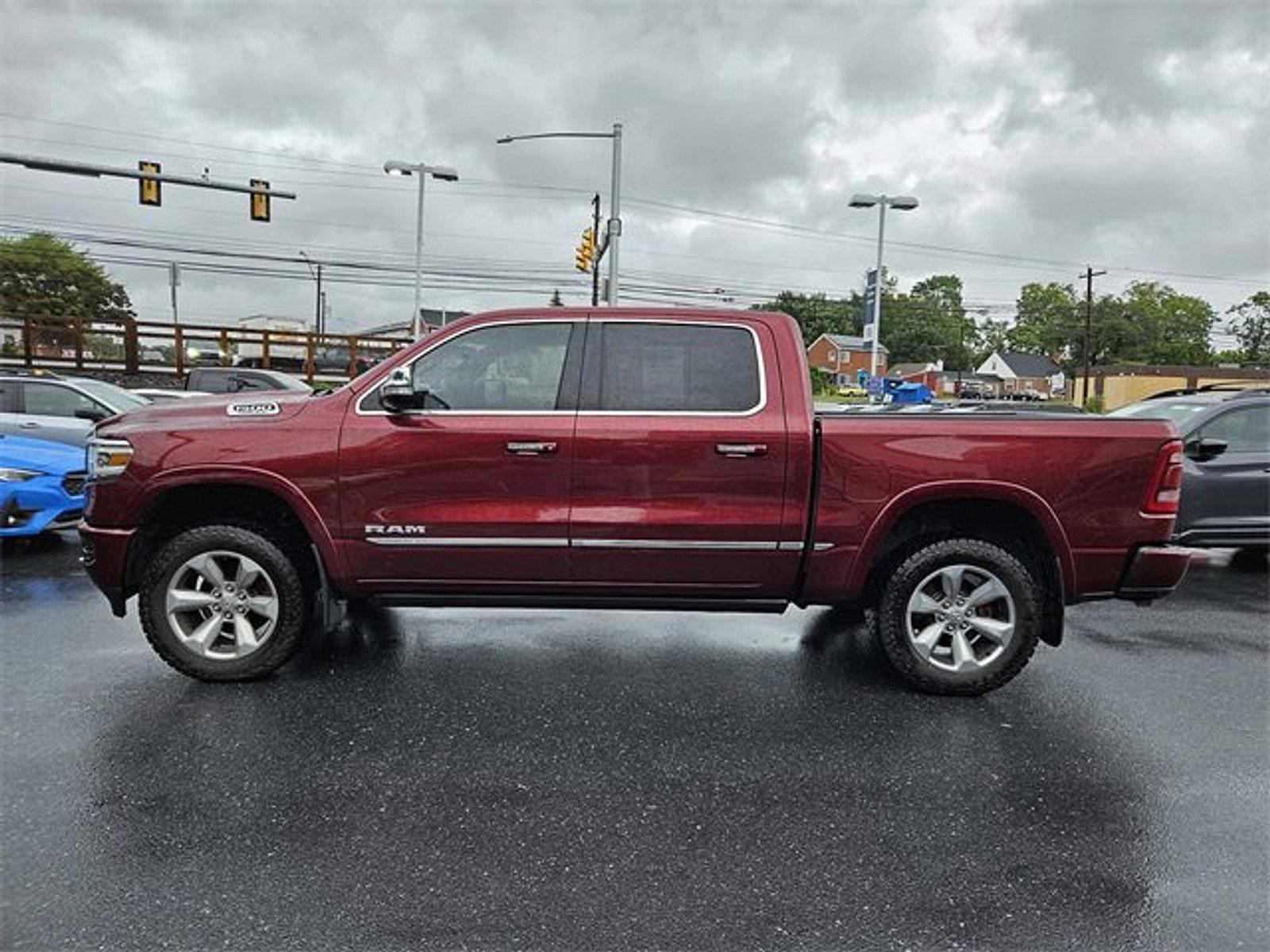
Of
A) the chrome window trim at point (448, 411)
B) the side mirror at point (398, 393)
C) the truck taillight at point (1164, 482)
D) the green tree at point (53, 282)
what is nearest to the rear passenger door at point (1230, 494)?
the truck taillight at point (1164, 482)

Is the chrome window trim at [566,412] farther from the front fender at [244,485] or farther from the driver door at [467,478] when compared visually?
the front fender at [244,485]

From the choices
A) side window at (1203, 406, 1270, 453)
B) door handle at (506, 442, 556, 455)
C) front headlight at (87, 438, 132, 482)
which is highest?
side window at (1203, 406, 1270, 453)

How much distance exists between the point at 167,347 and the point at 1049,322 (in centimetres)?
10870

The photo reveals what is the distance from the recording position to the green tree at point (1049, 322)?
9981 cm

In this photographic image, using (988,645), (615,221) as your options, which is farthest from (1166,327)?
(988,645)

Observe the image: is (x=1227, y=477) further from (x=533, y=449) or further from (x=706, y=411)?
(x=533, y=449)

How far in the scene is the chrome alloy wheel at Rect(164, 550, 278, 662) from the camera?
418 centimetres

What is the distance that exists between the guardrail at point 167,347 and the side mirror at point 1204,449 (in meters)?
18.1

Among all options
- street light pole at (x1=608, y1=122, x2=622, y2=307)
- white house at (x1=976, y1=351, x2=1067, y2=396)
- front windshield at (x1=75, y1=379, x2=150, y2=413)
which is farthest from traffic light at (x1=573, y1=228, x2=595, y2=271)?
white house at (x1=976, y1=351, x2=1067, y2=396)

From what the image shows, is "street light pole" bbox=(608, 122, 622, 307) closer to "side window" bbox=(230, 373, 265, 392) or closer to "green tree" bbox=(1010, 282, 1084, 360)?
"side window" bbox=(230, 373, 265, 392)

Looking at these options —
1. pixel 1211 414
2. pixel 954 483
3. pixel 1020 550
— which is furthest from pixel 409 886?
pixel 1211 414

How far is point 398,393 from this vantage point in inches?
160

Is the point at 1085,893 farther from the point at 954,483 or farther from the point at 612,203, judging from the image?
the point at 612,203

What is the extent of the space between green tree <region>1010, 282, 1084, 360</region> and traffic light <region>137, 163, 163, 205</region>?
9753 cm
